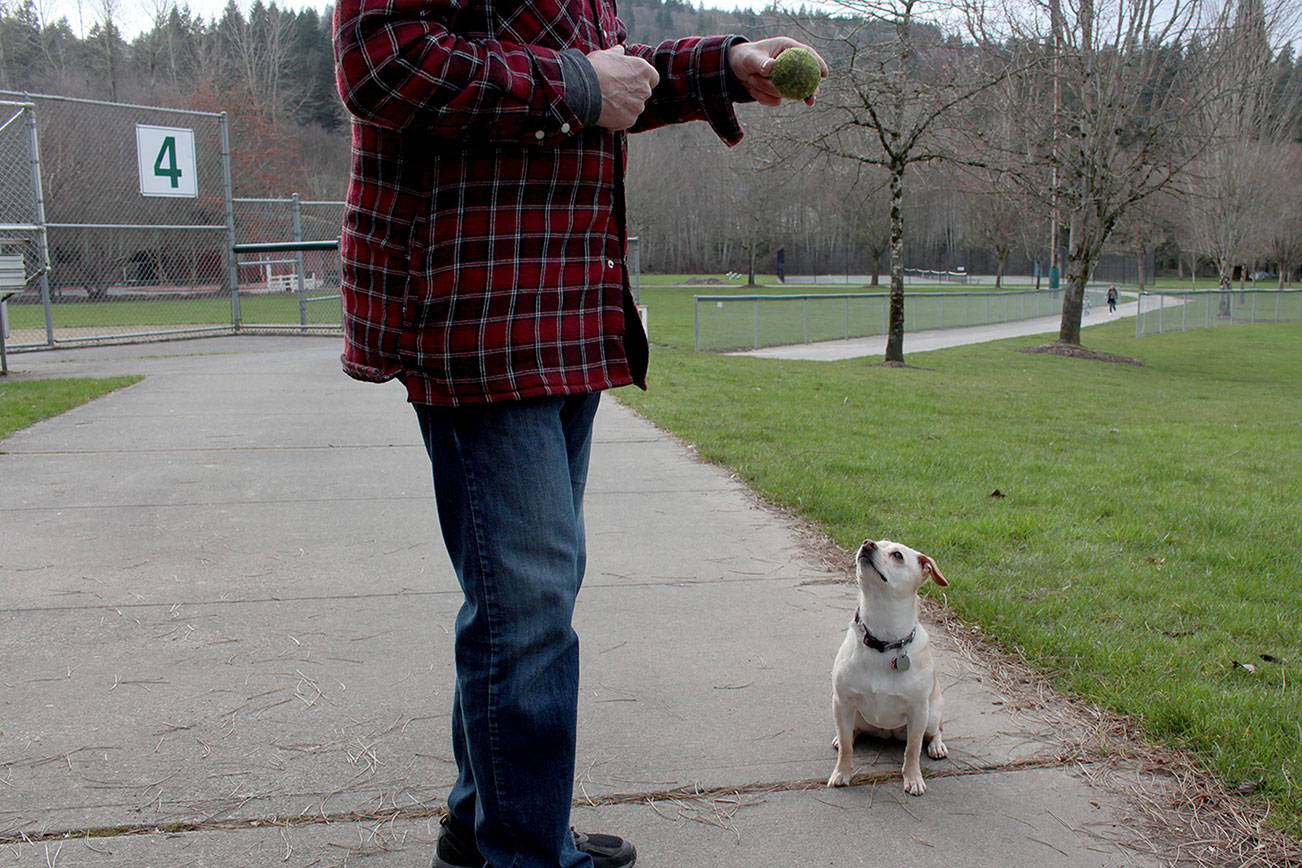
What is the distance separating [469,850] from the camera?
204cm

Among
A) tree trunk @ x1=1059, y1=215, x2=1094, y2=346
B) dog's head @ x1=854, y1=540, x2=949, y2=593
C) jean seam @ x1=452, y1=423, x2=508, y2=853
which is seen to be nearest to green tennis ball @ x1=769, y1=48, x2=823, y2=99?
jean seam @ x1=452, y1=423, x2=508, y2=853

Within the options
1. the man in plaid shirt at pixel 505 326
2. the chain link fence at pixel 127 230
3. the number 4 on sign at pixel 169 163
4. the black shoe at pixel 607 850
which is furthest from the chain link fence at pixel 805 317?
the man in plaid shirt at pixel 505 326

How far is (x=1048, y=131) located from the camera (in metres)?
18.7

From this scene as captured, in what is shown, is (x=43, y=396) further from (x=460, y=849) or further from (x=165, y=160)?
(x=460, y=849)

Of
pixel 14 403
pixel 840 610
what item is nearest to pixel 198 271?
pixel 14 403

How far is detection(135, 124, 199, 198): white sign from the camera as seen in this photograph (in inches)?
538

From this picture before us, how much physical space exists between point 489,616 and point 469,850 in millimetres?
588

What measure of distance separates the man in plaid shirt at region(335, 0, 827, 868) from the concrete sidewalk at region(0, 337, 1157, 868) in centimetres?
58

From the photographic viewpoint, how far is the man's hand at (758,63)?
200 centimetres

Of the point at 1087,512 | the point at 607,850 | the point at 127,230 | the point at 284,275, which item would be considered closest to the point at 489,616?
the point at 607,850

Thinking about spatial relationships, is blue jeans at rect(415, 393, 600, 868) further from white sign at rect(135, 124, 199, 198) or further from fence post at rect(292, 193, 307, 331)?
fence post at rect(292, 193, 307, 331)

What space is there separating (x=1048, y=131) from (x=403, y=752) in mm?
18901

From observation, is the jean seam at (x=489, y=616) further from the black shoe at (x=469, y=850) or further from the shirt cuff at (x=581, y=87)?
the shirt cuff at (x=581, y=87)

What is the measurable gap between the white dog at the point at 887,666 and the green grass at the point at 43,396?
6210mm
